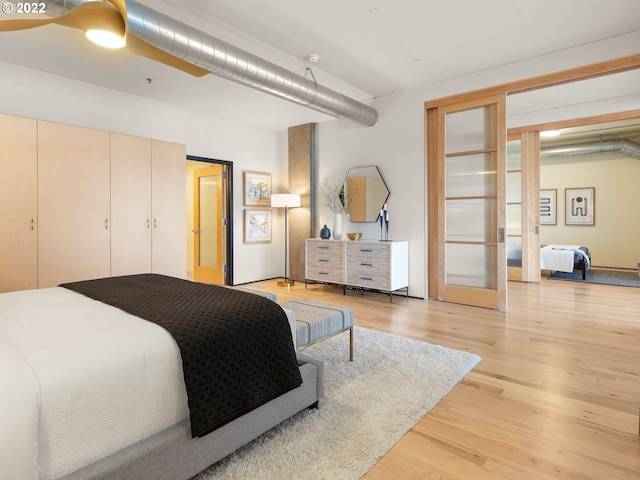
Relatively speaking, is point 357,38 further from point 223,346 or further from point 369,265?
point 223,346

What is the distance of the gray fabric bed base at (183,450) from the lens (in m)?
1.25

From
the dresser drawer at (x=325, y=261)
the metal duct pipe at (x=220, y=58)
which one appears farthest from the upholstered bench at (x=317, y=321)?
the dresser drawer at (x=325, y=261)

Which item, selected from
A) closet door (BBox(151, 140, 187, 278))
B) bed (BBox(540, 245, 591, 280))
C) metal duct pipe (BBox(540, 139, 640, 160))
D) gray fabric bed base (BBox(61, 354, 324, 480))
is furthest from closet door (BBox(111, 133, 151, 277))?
metal duct pipe (BBox(540, 139, 640, 160))

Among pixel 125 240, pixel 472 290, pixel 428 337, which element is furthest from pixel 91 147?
pixel 472 290

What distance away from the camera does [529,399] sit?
88.3 inches

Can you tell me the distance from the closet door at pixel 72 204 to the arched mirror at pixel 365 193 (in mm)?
3293

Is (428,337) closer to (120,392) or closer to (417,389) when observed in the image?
(417,389)

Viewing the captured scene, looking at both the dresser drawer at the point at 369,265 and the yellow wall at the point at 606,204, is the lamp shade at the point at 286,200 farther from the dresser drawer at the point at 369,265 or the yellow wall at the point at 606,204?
the yellow wall at the point at 606,204

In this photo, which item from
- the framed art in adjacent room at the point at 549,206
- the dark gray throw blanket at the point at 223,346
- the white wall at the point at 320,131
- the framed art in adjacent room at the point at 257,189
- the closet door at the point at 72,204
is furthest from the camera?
the framed art in adjacent room at the point at 549,206

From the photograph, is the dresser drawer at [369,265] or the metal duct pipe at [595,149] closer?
the dresser drawer at [369,265]

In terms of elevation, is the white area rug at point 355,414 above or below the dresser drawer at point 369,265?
below

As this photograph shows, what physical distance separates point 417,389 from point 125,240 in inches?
146

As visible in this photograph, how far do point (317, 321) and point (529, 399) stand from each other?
1391mm

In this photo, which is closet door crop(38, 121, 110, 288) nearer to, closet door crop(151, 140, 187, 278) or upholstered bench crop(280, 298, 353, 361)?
closet door crop(151, 140, 187, 278)
